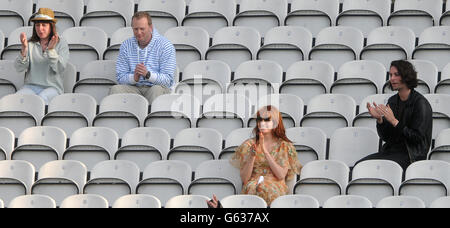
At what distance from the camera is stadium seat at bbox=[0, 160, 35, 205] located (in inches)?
407

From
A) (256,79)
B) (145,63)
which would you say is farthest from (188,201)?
(145,63)

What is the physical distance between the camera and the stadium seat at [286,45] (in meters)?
11.9

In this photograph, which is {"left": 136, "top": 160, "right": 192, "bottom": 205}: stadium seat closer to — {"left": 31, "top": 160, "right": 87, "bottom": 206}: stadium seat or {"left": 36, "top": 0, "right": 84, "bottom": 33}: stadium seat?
{"left": 31, "top": 160, "right": 87, "bottom": 206}: stadium seat

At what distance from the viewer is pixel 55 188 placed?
1034cm

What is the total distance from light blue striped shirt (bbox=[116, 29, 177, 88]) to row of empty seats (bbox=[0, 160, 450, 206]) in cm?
126

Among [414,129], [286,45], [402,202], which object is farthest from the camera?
[286,45]

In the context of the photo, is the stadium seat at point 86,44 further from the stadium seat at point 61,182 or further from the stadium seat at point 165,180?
the stadium seat at point 165,180

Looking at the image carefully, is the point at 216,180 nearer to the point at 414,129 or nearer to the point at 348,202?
the point at 348,202

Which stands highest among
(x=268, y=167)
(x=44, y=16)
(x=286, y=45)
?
(x=44, y=16)

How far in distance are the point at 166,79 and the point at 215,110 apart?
58 cm

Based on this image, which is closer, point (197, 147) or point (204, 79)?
point (197, 147)

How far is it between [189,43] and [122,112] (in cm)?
131

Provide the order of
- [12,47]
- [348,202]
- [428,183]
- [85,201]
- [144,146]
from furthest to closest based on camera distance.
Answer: [12,47] < [144,146] < [428,183] < [85,201] < [348,202]

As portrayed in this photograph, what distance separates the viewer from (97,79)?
11812mm
